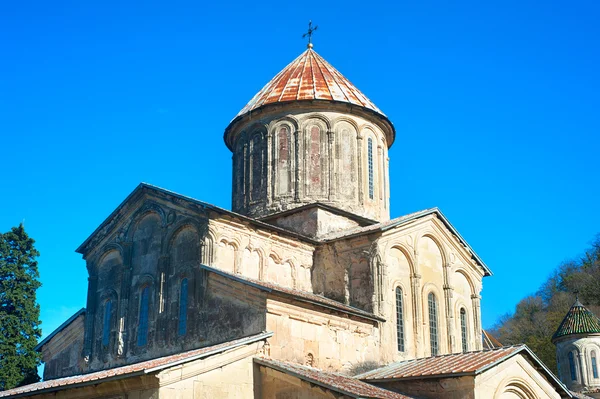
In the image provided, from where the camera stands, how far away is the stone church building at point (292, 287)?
50.0 ft

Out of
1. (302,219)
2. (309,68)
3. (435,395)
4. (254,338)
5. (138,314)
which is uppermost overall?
(309,68)

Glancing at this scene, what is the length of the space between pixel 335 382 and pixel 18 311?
50.6 ft

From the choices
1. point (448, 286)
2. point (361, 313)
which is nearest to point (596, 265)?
point (448, 286)

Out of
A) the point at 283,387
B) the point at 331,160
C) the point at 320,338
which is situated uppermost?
the point at 331,160

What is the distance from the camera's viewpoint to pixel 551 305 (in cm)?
5625

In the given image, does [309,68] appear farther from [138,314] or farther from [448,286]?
[138,314]

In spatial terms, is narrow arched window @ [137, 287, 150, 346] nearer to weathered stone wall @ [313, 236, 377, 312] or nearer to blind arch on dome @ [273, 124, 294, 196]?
weathered stone wall @ [313, 236, 377, 312]

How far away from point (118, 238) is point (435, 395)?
10.3 m

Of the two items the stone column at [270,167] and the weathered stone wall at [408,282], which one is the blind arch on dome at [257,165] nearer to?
the stone column at [270,167]

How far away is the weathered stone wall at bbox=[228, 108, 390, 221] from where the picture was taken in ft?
76.3

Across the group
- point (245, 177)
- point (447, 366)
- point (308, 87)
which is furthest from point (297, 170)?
point (447, 366)

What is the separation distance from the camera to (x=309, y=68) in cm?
2570

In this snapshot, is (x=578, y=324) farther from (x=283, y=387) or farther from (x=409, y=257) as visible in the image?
(x=283, y=387)

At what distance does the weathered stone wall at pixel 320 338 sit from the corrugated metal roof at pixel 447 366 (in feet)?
2.16
